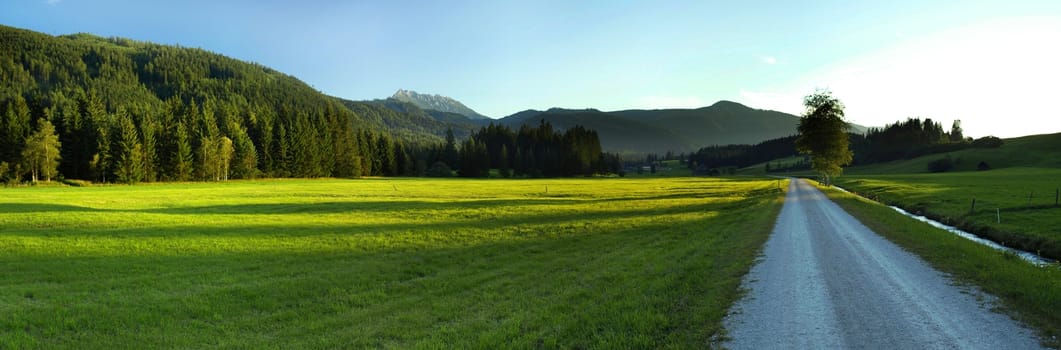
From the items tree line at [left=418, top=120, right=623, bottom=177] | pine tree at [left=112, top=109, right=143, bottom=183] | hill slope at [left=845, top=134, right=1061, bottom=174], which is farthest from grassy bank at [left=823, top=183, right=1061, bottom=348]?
hill slope at [left=845, top=134, right=1061, bottom=174]

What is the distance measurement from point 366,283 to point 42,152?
96.7 metres

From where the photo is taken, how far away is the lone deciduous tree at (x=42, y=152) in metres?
74.9

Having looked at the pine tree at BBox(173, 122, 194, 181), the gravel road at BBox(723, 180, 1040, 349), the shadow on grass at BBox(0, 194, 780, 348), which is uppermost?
the pine tree at BBox(173, 122, 194, 181)

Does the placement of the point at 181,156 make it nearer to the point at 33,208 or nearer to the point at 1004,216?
the point at 33,208

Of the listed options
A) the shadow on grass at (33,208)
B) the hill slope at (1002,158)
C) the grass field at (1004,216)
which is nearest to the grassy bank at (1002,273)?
the grass field at (1004,216)

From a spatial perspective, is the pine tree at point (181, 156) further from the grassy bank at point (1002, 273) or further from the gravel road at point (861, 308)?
the grassy bank at point (1002, 273)

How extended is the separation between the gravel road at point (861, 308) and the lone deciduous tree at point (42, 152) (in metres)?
105

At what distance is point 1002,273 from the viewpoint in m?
12.4

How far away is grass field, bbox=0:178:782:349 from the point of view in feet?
30.2

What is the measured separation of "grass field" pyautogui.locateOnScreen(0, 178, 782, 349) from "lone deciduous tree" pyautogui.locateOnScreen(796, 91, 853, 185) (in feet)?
166

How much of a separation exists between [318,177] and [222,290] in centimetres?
11777

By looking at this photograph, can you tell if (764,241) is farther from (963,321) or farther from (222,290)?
(222,290)

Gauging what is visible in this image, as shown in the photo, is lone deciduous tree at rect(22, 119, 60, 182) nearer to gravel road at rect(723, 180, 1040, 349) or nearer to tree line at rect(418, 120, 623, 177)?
tree line at rect(418, 120, 623, 177)

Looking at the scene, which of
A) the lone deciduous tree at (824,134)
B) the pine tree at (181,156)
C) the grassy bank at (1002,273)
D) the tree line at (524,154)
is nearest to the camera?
the grassy bank at (1002,273)
